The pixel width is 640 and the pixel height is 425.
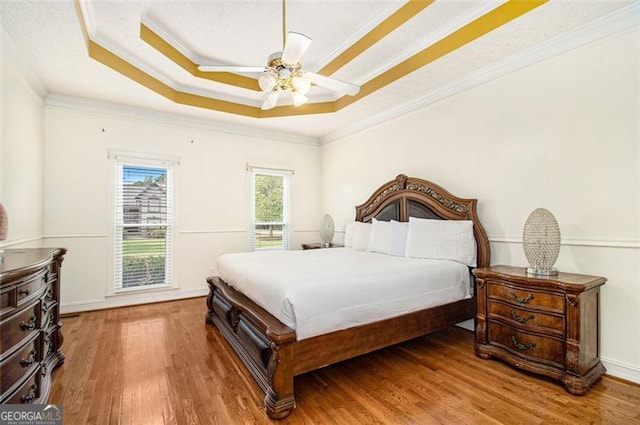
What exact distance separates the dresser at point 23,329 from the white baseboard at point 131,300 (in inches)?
80.9

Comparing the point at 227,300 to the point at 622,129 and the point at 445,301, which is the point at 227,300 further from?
the point at 622,129

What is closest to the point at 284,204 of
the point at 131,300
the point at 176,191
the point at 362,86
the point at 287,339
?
the point at 176,191

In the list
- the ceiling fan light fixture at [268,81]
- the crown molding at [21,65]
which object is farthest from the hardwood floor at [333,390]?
the crown molding at [21,65]

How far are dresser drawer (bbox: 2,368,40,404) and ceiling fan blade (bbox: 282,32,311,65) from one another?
2566mm

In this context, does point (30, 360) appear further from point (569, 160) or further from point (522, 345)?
point (569, 160)

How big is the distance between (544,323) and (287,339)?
1.97 meters

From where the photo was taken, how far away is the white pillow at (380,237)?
3889 mm

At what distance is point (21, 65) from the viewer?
118 inches

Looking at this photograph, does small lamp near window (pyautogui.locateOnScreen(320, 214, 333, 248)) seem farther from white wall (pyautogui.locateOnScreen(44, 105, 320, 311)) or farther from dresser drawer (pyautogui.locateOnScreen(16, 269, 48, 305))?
dresser drawer (pyautogui.locateOnScreen(16, 269, 48, 305))

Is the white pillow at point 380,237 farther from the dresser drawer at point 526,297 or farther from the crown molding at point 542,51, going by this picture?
the crown molding at point 542,51

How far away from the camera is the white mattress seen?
2092mm

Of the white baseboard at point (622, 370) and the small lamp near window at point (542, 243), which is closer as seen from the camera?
the white baseboard at point (622, 370)

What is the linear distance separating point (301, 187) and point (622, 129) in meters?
4.47

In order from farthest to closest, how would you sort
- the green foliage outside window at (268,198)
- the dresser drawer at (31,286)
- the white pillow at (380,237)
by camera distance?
the green foliage outside window at (268,198)
the white pillow at (380,237)
the dresser drawer at (31,286)
